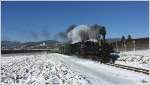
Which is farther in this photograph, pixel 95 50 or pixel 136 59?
pixel 95 50

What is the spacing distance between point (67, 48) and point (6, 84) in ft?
57.3

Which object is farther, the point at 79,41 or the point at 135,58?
the point at 79,41

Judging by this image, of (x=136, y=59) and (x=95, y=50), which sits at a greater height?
(x=95, y=50)

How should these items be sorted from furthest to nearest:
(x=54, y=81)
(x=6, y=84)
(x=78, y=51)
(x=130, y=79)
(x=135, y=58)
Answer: (x=78, y=51)
(x=135, y=58)
(x=130, y=79)
(x=54, y=81)
(x=6, y=84)

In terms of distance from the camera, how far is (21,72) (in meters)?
14.0

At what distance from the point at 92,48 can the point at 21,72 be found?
33.8ft

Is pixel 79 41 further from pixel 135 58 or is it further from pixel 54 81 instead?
pixel 54 81

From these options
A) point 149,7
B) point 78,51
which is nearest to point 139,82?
point 149,7

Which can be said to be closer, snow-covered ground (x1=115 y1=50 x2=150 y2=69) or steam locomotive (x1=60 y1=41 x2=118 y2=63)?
snow-covered ground (x1=115 y1=50 x2=150 y2=69)

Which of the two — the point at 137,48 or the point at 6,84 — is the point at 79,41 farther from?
the point at 6,84

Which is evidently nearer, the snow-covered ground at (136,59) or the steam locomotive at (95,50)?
the snow-covered ground at (136,59)

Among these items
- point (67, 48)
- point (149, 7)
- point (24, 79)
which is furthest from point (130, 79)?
point (67, 48)

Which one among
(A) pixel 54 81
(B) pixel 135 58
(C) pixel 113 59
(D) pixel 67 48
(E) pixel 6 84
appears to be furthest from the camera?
(D) pixel 67 48

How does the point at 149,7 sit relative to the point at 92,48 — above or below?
above
